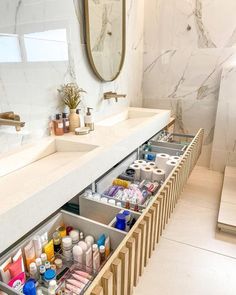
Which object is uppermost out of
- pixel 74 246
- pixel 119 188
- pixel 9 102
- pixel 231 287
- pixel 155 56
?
pixel 155 56

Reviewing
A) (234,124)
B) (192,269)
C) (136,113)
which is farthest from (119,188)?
(234,124)

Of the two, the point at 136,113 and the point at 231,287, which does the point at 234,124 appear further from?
the point at 231,287

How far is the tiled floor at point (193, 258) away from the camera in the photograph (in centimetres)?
147

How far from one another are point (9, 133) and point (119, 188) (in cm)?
80

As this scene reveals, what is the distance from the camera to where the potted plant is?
5.50ft

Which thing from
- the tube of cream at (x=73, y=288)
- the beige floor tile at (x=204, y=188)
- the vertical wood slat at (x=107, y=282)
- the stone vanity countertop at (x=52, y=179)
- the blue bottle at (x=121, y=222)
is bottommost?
the beige floor tile at (x=204, y=188)

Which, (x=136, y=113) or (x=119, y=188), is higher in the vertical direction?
(x=136, y=113)

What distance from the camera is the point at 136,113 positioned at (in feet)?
8.38

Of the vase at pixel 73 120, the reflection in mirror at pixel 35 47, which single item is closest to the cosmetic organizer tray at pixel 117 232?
the vase at pixel 73 120

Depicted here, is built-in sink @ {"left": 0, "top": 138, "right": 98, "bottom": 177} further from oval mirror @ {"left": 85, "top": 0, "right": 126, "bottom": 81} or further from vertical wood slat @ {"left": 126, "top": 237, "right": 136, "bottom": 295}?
oval mirror @ {"left": 85, "top": 0, "right": 126, "bottom": 81}

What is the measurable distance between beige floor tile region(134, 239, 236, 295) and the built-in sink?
937 mm

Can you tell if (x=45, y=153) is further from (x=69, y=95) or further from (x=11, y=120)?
(x=69, y=95)

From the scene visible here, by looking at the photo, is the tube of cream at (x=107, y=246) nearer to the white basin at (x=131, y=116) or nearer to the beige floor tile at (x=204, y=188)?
the white basin at (x=131, y=116)

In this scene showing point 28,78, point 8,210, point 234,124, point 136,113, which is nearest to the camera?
point 8,210
